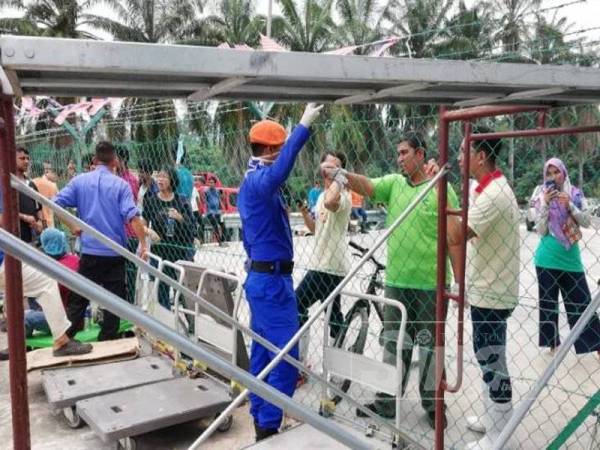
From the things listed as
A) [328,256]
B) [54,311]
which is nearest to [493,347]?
[328,256]

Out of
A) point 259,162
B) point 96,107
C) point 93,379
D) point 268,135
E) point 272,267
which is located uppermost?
point 96,107

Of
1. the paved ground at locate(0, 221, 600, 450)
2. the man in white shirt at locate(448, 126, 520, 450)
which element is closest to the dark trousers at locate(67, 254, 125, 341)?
the paved ground at locate(0, 221, 600, 450)

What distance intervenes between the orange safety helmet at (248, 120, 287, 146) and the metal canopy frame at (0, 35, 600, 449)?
112 cm

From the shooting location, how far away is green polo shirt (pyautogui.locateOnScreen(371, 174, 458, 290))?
12.2ft

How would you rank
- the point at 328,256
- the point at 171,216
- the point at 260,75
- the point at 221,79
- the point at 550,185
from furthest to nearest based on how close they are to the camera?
the point at 171,216 < the point at 328,256 < the point at 550,185 < the point at 221,79 < the point at 260,75

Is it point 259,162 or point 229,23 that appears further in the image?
point 229,23

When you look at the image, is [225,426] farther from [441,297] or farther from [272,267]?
[441,297]

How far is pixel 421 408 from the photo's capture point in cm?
406

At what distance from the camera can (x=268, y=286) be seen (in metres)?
3.52

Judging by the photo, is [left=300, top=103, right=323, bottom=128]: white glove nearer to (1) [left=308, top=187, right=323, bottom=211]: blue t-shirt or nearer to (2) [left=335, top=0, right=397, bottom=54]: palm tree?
(1) [left=308, top=187, right=323, bottom=211]: blue t-shirt

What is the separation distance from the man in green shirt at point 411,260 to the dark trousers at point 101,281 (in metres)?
2.63

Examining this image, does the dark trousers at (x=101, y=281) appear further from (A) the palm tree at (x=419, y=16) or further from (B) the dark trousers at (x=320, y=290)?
(A) the palm tree at (x=419, y=16)

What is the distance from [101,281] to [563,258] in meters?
3.88

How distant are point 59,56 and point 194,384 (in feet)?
9.80
